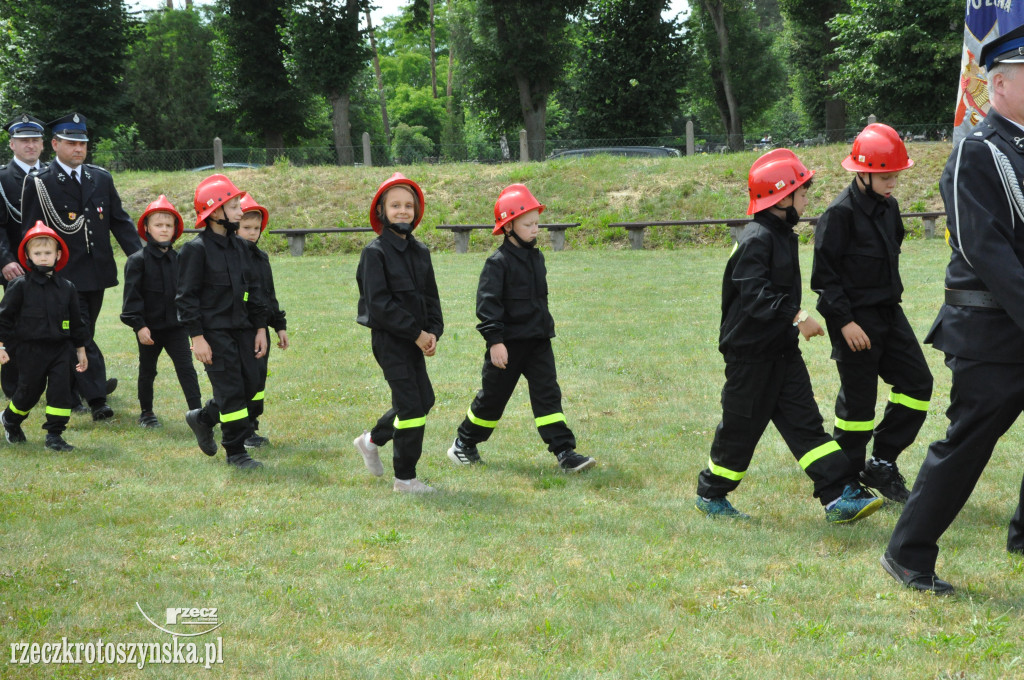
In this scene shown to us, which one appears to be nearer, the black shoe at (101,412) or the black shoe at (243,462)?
the black shoe at (243,462)

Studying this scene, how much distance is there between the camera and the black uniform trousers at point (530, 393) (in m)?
7.39

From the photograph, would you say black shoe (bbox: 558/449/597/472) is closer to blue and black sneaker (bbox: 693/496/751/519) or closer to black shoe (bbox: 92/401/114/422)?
blue and black sneaker (bbox: 693/496/751/519)

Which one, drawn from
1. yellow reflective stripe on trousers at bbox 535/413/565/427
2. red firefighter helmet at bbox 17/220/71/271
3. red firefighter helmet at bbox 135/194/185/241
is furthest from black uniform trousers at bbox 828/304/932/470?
red firefighter helmet at bbox 17/220/71/271

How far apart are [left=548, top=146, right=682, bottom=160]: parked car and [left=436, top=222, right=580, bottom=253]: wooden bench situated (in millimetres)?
8014

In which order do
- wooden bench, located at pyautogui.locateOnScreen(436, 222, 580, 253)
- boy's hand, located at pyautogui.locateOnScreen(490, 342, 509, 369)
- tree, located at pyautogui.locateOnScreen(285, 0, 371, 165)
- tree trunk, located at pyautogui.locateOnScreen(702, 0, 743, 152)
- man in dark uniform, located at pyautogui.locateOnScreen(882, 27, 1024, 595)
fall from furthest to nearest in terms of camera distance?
tree trunk, located at pyautogui.locateOnScreen(702, 0, 743, 152) < tree, located at pyautogui.locateOnScreen(285, 0, 371, 165) < wooden bench, located at pyautogui.locateOnScreen(436, 222, 580, 253) < boy's hand, located at pyautogui.locateOnScreen(490, 342, 509, 369) < man in dark uniform, located at pyautogui.locateOnScreen(882, 27, 1024, 595)

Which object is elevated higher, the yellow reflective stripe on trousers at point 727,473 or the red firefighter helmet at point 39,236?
the red firefighter helmet at point 39,236

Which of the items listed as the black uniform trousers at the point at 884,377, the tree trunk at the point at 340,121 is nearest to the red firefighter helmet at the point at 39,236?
the black uniform trousers at the point at 884,377

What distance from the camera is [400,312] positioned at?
6.61 meters

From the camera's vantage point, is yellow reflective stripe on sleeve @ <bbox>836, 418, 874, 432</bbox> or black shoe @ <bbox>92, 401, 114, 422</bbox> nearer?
yellow reflective stripe on sleeve @ <bbox>836, 418, 874, 432</bbox>

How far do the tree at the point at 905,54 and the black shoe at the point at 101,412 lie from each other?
99.8ft

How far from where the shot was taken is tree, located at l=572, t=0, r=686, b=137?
1861 inches

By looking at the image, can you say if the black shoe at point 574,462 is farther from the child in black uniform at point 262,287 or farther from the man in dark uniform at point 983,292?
the man in dark uniform at point 983,292

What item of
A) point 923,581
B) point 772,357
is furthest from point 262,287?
point 923,581

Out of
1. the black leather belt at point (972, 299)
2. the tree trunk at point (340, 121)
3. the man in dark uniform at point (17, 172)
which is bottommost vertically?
the black leather belt at point (972, 299)
